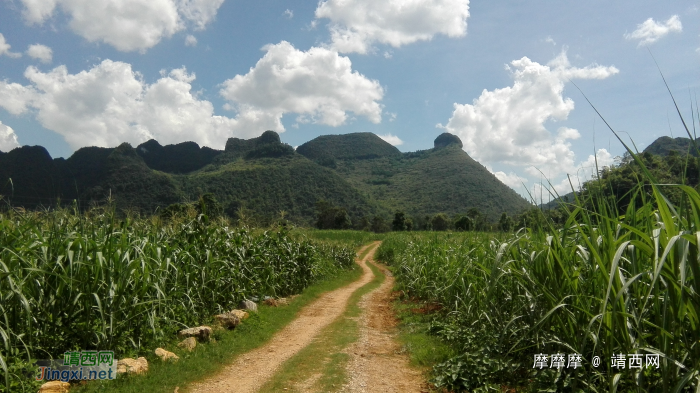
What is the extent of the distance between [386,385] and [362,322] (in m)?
4.31

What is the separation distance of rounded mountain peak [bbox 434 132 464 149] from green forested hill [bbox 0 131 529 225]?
204 inches

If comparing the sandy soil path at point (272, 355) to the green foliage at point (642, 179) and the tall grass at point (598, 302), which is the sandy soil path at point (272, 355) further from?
the green foliage at point (642, 179)

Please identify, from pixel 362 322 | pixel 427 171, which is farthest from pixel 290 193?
pixel 362 322

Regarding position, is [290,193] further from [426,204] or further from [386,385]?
[386,385]

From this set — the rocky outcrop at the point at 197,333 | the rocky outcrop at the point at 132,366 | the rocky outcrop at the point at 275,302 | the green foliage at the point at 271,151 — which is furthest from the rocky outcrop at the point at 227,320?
the green foliage at the point at 271,151

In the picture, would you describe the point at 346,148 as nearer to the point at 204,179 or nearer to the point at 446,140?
the point at 446,140

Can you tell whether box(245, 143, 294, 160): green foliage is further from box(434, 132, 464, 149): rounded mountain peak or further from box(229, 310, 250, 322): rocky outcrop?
box(229, 310, 250, 322): rocky outcrop

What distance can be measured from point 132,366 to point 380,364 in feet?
10.9

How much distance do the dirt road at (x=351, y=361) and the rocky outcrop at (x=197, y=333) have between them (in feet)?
2.26

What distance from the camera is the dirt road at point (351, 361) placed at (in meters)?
5.17

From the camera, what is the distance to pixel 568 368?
12.0 feet

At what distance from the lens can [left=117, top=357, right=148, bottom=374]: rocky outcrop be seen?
4.84m

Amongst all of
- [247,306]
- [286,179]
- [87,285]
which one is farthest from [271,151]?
[87,285]

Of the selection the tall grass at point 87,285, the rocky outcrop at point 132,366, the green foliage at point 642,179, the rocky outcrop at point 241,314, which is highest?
the green foliage at point 642,179
